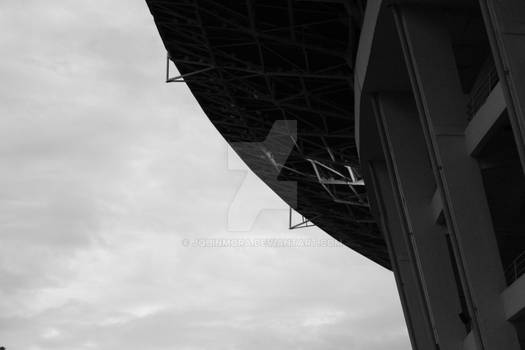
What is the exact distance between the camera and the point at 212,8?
25.4 metres

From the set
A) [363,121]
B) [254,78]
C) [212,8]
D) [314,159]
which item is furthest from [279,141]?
[363,121]

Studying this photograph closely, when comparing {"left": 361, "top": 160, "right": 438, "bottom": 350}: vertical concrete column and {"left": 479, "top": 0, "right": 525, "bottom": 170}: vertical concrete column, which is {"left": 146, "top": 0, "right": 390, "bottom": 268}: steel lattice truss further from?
{"left": 479, "top": 0, "right": 525, "bottom": 170}: vertical concrete column

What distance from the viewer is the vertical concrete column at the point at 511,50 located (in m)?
12.6

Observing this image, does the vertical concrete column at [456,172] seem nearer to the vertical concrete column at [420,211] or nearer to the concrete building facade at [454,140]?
the concrete building facade at [454,140]

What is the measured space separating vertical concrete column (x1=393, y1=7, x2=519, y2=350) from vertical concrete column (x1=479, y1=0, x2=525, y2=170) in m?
2.68

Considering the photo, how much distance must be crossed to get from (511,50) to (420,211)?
23.7ft

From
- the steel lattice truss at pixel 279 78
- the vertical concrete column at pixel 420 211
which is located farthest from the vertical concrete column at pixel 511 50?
the steel lattice truss at pixel 279 78

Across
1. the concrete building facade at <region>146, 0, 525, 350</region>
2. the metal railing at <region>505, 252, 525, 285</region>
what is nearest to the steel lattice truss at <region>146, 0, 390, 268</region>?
the concrete building facade at <region>146, 0, 525, 350</region>

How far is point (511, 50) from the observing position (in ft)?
42.0

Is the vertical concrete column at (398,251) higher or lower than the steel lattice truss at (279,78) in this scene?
lower

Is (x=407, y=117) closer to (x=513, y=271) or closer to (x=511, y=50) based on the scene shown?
(x=513, y=271)

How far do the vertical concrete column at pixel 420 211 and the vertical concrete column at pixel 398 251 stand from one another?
12.3 ft

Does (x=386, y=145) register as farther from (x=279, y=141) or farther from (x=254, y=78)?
(x=279, y=141)

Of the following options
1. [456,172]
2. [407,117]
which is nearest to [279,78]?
[407,117]
